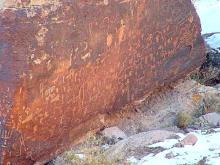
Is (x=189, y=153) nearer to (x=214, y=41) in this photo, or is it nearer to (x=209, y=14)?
(x=214, y=41)

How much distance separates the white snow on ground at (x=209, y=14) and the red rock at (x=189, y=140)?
7.16 metres

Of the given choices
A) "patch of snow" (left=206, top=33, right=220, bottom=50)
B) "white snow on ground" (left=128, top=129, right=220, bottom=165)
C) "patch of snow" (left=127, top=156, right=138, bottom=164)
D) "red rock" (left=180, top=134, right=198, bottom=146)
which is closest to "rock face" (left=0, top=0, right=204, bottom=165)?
"patch of snow" (left=127, top=156, right=138, bottom=164)

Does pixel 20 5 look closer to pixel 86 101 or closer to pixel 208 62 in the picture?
pixel 86 101

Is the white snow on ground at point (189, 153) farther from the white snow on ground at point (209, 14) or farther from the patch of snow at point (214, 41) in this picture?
the white snow on ground at point (209, 14)

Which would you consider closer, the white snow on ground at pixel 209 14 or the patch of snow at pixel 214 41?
the patch of snow at pixel 214 41

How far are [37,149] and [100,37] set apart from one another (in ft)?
3.92

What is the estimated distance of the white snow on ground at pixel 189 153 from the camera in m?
4.75

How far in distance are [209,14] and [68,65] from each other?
9.55 metres

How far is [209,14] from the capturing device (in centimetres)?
1416

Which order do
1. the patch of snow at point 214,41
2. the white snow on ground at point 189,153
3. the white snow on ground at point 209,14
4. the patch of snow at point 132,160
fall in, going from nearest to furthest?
the white snow on ground at point 189,153 → the patch of snow at point 132,160 → the patch of snow at point 214,41 → the white snow on ground at point 209,14

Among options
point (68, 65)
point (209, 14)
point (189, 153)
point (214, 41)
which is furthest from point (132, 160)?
point (209, 14)

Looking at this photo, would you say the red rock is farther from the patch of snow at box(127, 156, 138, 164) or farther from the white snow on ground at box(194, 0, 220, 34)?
the white snow on ground at box(194, 0, 220, 34)

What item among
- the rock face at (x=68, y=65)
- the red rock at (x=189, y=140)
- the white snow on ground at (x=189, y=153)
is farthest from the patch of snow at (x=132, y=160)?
the rock face at (x=68, y=65)

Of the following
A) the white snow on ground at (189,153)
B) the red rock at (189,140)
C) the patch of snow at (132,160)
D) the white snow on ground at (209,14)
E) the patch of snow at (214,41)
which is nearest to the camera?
the white snow on ground at (189,153)
